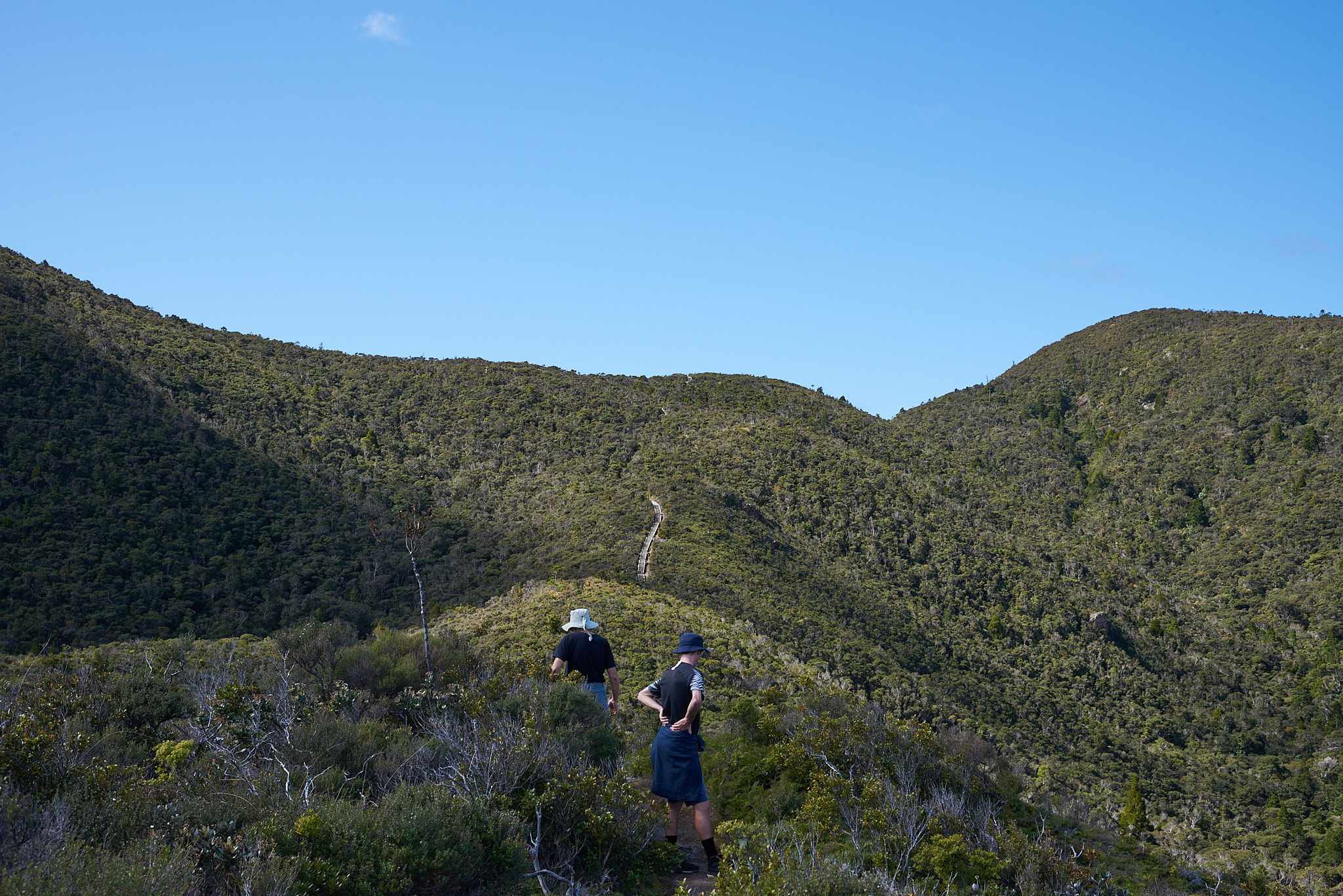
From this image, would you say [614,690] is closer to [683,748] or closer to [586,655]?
[586,655]

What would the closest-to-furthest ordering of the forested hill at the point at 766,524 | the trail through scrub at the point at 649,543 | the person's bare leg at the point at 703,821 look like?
the person's bare leg at the point at 703,821 → the forested hill at the point at 766,524 → the trail through scrub at the point at 649,543

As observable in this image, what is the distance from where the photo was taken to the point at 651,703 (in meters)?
5.69

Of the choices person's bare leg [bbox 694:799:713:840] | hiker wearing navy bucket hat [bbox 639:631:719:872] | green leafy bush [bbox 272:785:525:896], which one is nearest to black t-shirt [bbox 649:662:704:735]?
hiker wearing navy bucket hat [bbox 639:631:719:872]

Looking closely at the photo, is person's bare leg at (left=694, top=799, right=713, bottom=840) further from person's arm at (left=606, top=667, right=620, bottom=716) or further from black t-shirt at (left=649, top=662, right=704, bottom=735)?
person's arm at (left=606, top=667, right=620, bottom=716)

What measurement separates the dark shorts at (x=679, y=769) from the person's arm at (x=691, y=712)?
70mm

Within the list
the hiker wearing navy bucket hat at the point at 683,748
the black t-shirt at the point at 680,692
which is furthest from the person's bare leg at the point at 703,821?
the black t-shirt at the point at 680,692

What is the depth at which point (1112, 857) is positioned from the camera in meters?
7.85

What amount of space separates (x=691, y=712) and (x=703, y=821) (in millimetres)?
849

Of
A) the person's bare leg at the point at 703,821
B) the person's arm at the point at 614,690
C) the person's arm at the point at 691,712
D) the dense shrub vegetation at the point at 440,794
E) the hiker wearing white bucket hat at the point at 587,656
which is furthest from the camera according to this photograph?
the hiker wearing white bucket hat at the point at 587,656

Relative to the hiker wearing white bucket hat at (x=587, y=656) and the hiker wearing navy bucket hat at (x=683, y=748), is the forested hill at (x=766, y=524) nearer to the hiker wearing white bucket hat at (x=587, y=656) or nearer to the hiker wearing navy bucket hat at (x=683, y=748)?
the hiker wearing white bucket hat at (x=587, y=656)

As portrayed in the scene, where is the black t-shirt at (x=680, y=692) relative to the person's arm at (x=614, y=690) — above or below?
above

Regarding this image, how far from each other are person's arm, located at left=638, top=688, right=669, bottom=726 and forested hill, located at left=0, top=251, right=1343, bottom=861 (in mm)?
9418

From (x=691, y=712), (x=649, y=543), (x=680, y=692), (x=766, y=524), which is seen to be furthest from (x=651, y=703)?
(x=766, y=524)

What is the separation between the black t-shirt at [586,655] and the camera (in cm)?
745
